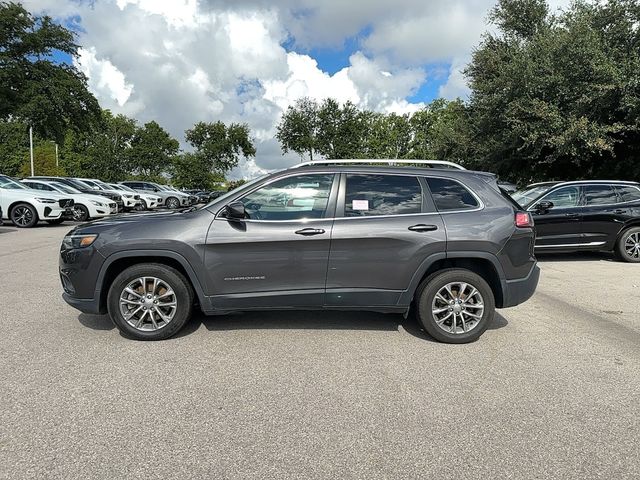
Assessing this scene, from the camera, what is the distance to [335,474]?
2492 mm

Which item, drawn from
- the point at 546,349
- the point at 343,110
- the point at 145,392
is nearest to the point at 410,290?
the point at 546,349

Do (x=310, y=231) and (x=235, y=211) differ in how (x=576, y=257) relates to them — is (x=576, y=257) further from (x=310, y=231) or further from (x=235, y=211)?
(x=235, y=211)

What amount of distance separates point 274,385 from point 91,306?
2.09 meters

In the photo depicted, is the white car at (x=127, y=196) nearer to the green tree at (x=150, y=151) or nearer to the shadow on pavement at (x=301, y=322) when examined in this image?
the shadow on pavement at (x=301, y=322)

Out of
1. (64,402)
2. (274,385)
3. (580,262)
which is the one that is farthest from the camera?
(580,262)

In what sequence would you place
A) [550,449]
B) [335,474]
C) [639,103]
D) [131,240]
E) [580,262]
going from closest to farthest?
[335,474]
[550,449]
[131,240]
[580,262]
[639,103]

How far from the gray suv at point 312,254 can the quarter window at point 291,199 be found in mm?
11

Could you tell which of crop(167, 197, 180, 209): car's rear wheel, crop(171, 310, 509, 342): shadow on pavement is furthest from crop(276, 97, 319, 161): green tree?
crop(171, 310, 509, 342): shadow on pavement

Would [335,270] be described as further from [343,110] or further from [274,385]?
[343,110]

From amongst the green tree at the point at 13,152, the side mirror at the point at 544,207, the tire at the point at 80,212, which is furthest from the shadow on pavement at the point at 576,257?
the green tree at the point at 13,152

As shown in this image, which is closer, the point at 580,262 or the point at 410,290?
the point at 410,290

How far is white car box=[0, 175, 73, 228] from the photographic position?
48.6 ft

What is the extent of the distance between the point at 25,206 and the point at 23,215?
31cm

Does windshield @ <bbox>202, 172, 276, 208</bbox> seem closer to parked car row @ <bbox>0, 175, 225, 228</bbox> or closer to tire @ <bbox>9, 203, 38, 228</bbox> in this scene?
parked car row @ <bbox>0, 175, 225, 228</bbox>
